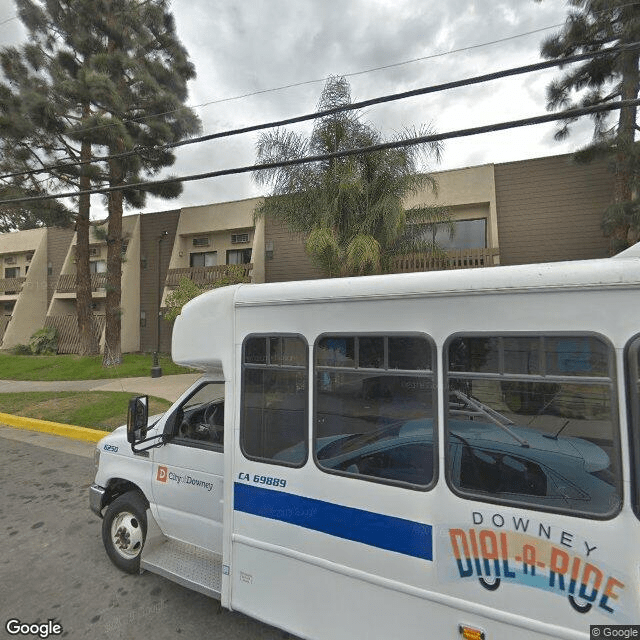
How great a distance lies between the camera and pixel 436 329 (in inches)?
83.5

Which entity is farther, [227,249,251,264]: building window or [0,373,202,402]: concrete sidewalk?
[227,249,251,264]: building window

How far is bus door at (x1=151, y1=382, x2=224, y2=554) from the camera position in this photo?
3037mm

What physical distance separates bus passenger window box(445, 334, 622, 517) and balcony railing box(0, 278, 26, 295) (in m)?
29.7

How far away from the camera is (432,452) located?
6.95ft

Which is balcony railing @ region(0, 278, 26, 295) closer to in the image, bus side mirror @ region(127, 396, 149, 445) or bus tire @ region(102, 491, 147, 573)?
bus tire @ region(102, 491, 147, 573)

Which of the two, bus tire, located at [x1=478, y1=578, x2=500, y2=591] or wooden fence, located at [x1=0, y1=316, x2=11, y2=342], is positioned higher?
wooden fence, located at [x1=0, y1=316, x2=11, y2=342]

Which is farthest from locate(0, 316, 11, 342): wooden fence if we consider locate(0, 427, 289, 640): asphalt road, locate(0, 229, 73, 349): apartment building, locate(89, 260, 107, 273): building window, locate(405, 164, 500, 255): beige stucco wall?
locate(405, 164, 500, 255): beige stucco wall

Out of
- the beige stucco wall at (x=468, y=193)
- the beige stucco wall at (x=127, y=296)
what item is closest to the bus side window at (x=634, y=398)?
the beige stucco wall at (x=468, y=193)

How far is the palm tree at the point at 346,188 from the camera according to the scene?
9789 mm

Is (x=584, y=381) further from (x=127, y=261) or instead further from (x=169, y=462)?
(x=127, y=261)

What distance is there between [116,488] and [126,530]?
17.7 inches

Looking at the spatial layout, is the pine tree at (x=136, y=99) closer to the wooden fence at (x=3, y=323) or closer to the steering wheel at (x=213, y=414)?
the wooden fence at (x=3, y=323)

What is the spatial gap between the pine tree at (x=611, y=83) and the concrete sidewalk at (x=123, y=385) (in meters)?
13.7

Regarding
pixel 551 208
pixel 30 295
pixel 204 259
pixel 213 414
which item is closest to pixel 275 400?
pixel 213 414
